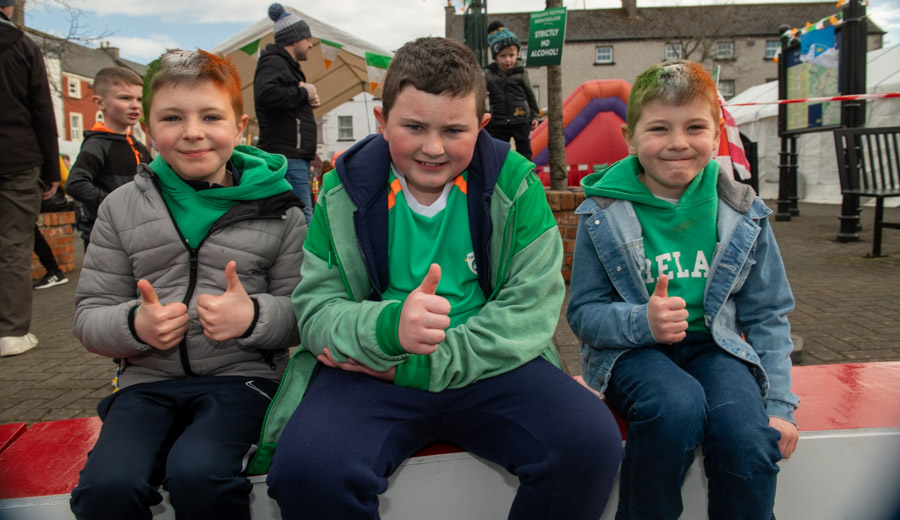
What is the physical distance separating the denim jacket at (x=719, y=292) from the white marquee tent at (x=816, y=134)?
12.7 metres

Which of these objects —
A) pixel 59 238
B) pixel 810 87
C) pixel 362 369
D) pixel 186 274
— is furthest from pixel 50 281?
pixel 810 87

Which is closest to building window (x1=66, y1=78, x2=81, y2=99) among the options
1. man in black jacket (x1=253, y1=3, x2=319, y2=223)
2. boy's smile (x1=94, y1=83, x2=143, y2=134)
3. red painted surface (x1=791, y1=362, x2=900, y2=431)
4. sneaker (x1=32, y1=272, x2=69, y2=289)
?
sneaker (x1=32, y1=272, x2=69, y2=289)

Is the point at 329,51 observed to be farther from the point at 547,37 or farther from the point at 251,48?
the point at 547,37

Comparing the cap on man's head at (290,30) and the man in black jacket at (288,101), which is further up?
the cap on man's head at (290,30)

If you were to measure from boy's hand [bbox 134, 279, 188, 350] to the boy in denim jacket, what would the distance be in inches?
45.5

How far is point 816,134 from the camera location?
1420cm

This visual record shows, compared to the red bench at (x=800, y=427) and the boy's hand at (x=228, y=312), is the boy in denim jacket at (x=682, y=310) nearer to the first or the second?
the red bench at (x=800, y=427)

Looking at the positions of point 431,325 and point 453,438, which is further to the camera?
point 453,438

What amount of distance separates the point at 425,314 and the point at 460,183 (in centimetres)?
54

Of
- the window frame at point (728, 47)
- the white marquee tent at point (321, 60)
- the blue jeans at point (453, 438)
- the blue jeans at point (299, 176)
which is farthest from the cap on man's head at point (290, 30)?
the window frame at point (728, 47)

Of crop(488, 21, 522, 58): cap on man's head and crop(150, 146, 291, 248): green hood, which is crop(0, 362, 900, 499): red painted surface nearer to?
crop(150, 146, 291, 248): green hood

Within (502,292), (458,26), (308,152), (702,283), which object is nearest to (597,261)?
(702,283)

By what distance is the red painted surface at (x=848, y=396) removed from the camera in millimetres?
1688

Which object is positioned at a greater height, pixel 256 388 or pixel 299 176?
pixel 299 176
